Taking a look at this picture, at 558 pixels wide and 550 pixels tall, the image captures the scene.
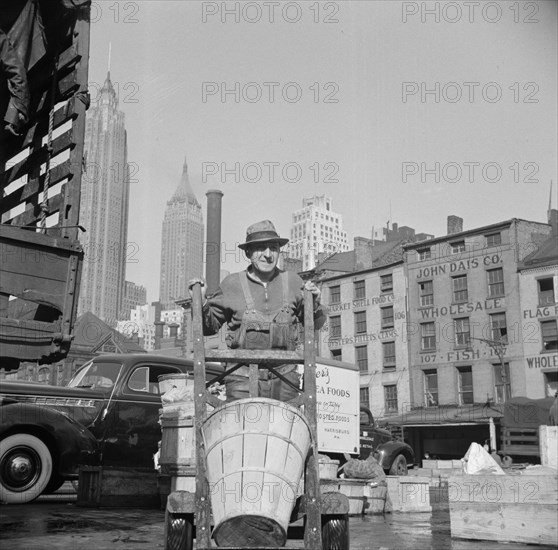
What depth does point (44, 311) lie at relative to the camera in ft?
17.3

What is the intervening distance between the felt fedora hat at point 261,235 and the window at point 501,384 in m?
34.8

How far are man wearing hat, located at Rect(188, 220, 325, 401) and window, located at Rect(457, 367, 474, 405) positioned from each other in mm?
36958

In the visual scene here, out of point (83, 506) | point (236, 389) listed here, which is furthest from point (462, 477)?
point (83, 506)

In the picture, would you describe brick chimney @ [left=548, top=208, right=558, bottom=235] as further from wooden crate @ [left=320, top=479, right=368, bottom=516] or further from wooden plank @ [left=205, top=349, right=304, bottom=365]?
wooden plank @ [left=205, top=349, right=304, bottom=365]

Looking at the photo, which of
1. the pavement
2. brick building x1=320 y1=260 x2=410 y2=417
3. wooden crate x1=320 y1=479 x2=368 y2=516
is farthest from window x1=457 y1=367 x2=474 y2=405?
the pavement

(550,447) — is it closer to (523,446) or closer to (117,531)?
(117,531)

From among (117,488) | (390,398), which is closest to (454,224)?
(390,398)

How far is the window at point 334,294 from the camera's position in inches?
1887

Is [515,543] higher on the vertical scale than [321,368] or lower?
lower

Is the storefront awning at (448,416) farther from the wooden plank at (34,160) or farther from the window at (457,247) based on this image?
the wooden plank at (34,160)

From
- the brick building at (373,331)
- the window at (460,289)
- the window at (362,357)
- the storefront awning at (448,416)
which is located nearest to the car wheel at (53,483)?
the storefront awning at (448,416)

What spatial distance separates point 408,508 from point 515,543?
4.23 m

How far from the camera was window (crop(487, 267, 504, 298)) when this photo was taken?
1593 inches

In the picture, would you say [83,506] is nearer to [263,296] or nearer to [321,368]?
[263,296]
